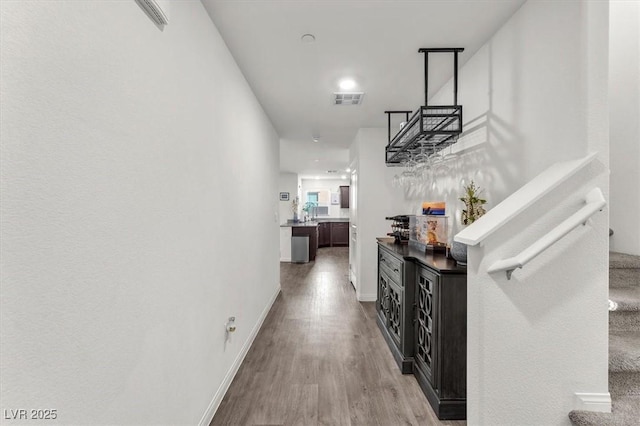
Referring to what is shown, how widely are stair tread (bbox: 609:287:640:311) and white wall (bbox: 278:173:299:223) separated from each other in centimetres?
794

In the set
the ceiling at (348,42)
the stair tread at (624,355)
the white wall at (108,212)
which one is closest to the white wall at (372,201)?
the ceiling at (348,42)

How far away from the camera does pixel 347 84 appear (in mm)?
2805

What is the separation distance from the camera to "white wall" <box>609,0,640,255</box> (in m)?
2.09

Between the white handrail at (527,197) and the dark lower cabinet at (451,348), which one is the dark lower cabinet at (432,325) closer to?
the dark lower cabinet at (451,348)

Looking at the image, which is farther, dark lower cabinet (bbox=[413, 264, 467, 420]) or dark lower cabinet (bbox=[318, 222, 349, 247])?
dark lower cabinet (bbox=[318, 222, 349, 247])

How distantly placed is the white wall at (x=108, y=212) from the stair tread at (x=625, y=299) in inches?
93.2

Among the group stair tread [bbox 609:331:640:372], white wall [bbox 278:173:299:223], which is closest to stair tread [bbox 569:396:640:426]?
stair tread [bbox 609:331:640:372]

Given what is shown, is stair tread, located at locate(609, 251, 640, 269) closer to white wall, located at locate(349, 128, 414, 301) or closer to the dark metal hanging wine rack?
the dark metal hanging wine rack

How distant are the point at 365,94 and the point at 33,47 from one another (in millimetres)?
2775

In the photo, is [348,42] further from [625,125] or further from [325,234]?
[325,234]

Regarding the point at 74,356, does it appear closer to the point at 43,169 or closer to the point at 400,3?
the point at 43,169

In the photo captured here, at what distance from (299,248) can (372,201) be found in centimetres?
332

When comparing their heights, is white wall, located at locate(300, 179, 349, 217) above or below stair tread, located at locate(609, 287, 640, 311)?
above

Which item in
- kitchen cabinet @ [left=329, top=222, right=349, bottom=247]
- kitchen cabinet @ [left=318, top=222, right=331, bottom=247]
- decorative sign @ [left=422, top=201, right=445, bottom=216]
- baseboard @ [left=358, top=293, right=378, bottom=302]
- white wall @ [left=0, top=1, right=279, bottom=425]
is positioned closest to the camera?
white wall @ [left=0, top=1, right=279, bottom=425]
